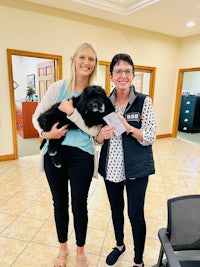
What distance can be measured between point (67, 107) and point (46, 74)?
371 cm

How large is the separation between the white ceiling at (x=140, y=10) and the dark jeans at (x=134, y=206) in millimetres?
3373

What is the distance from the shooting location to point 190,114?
6664 millimetres

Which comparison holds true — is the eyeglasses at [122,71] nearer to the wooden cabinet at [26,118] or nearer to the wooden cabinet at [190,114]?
the wooden cabinet at [26,118]

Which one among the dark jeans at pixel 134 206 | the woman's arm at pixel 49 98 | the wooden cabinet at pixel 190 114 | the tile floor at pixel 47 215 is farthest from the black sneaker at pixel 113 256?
the wooden cabinet at pixel 190 114

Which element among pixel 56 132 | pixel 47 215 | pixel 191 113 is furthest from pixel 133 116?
pixel 191 113

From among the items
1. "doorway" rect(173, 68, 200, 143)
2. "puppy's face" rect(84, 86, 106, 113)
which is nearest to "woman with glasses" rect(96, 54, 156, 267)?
"puppy's face" rect(84, 86, 106, 113)

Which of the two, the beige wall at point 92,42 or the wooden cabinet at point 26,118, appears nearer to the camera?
the beige wall at point 92,42

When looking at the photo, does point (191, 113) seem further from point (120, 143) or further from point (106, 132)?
point (106, 132)

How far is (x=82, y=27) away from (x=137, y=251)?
4066 millimetres

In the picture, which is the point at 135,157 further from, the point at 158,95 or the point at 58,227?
the point at 158,95

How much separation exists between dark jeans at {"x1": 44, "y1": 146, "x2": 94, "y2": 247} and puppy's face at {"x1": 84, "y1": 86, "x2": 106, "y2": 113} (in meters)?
0.28

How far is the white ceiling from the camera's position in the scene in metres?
3.46

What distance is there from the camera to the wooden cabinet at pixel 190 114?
654cm

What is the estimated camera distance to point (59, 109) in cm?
130
